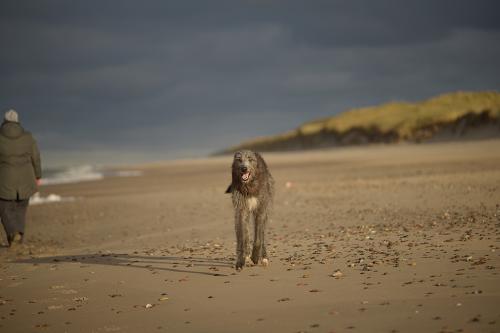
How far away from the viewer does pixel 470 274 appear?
7.57m

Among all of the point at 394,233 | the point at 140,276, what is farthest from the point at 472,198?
the point at 140,276

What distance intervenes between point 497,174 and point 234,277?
651 inches

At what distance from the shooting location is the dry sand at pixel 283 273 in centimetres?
639

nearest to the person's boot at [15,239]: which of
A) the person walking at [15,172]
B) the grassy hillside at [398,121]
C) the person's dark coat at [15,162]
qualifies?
the person walking at [15,172]

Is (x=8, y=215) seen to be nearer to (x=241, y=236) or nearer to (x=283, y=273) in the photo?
(x=241, y=236)

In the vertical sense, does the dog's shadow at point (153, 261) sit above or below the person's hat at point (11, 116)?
below

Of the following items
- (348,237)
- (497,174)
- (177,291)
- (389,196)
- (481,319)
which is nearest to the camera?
(481,319)

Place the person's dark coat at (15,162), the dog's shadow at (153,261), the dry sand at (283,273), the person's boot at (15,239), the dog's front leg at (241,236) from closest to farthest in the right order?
the dry sand at (283,273)
the dog's front leg at (241,236)
the dog's shadow at (153,261)
the person's dark coat at (15,162)
the person's boot at (15,239)

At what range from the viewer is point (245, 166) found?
9211 mm

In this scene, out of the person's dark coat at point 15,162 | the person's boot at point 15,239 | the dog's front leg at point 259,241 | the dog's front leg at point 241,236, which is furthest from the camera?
the person's boot at point 15,239

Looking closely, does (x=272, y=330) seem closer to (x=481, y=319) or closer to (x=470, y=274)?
(x=481, y=319)

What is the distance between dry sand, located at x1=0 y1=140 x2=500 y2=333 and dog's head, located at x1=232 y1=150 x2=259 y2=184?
147cm

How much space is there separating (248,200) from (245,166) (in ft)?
2.06

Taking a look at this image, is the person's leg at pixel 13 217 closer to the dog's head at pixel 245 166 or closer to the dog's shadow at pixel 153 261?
the dog's shadow at pixel 153 261
